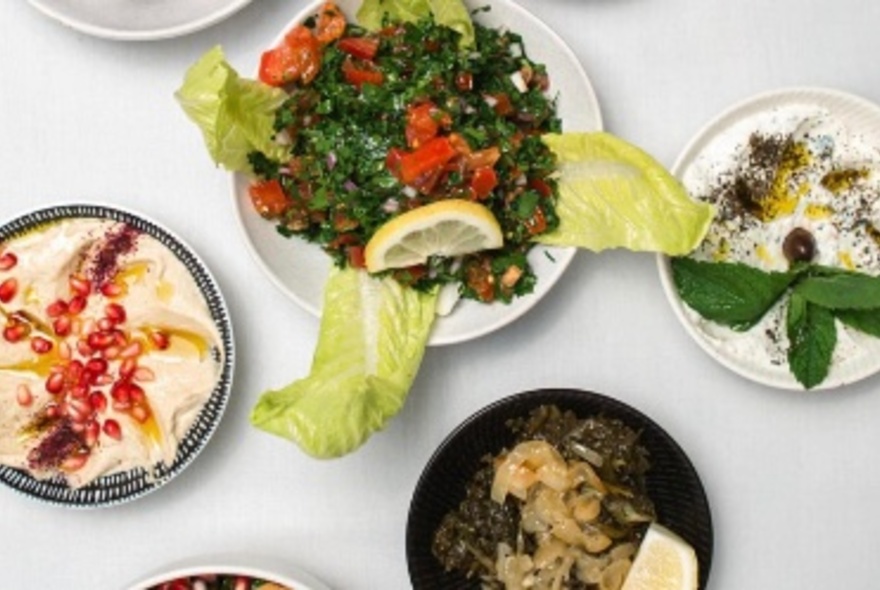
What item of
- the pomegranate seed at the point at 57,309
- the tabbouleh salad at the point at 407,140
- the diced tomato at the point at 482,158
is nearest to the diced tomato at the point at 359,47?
the tabbouleh salad at the point at 407,140

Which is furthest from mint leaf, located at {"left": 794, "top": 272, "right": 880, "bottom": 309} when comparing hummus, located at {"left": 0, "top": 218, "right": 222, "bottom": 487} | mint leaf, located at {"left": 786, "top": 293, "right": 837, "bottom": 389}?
hummus, located at {"left": 0, "top": 218, "right": 222, "bottom": 487}

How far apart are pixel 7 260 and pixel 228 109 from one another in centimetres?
49

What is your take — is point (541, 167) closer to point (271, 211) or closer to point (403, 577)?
point (271, 211)

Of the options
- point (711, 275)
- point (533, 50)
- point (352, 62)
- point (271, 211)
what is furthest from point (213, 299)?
point (711, 275)

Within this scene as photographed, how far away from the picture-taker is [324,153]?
2.27 metres

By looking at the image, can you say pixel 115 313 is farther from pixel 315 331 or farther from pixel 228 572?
pixel 228 572

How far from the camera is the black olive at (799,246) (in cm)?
233

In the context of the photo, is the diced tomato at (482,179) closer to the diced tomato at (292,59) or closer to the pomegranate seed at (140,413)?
the diced tomato at (292,59)

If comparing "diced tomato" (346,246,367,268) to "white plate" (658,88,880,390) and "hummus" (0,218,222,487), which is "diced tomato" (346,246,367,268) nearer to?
"hummus" (0,218,222,487)

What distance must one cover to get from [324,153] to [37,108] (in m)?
0.58

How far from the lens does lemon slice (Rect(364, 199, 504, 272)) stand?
2166mm

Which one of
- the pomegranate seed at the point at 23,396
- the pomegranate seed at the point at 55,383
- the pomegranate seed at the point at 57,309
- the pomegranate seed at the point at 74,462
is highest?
the pomegranate seed at the point at 57,309

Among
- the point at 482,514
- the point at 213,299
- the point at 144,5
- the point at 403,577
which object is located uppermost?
the point at 144,5

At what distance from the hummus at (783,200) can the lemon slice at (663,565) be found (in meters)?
0.35
